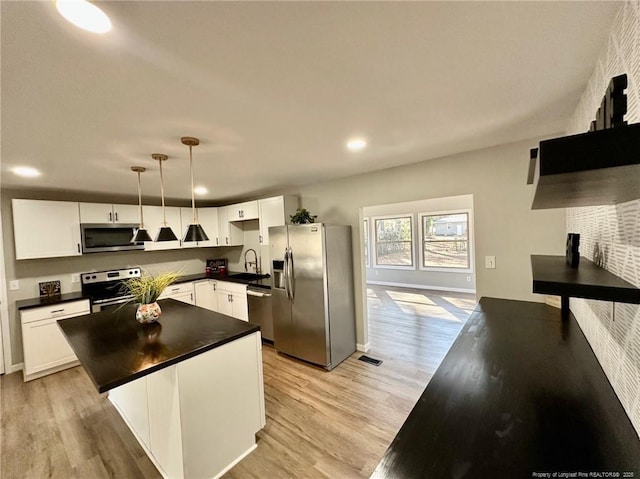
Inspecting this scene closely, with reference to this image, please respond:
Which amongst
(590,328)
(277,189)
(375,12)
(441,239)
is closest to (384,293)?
(441,239)

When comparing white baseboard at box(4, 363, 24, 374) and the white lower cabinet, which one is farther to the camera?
white baseboard at box(4, 363, 24, 374)

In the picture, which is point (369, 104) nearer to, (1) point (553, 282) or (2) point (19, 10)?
(1) point (553, 282)

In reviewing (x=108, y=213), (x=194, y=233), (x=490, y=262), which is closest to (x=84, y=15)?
(x=194, y=233)

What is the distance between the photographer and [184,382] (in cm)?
155

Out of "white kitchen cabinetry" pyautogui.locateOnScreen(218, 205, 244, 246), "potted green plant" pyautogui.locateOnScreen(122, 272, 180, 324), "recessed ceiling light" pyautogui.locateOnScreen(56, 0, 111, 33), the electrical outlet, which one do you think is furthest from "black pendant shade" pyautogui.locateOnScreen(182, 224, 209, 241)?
"white kitchen cabinetry" pyautogui.locateOnScreen(218, 205, 244, 246)

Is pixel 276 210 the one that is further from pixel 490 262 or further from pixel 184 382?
pixel 490 262

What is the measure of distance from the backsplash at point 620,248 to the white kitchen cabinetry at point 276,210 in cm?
A: 309

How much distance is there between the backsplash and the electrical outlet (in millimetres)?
1153

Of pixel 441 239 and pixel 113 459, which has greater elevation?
pixel 441 239

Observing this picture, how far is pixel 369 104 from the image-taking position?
147 cm

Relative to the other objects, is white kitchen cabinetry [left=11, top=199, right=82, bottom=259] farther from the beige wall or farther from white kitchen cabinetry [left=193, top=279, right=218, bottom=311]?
the beige wall

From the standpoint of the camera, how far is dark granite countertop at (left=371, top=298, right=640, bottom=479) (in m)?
0.71

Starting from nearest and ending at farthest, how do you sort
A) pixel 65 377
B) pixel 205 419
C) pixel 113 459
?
pixel 205 419, pixel 113 459, pixel 65 377

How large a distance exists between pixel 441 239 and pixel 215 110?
22.4 ft
